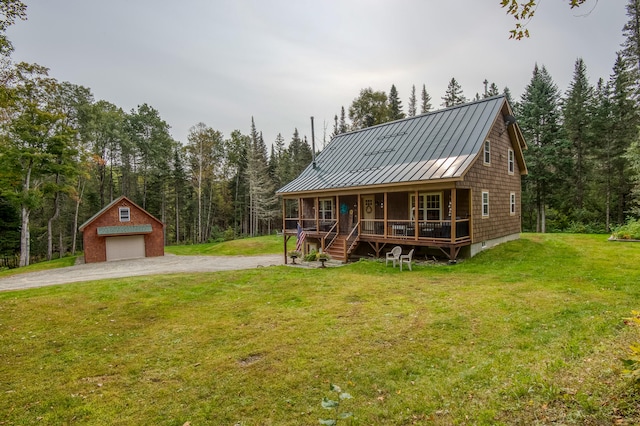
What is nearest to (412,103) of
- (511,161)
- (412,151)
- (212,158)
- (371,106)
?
(371,106)

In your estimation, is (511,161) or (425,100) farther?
(425,100)

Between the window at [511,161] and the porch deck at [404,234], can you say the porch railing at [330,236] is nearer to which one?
the porch deck at [404,234]

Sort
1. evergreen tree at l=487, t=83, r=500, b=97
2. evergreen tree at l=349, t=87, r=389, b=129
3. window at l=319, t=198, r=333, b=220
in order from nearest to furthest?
window at l=319, t=198, r=333, b=220
evergreen tree at l=487, t=83, r=500, b=97
evergreen tree at l=349, t=87, r=389, b=129

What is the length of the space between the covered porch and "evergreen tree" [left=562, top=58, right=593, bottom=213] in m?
22.4

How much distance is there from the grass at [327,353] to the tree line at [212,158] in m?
6.72

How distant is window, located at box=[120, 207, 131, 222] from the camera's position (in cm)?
2525

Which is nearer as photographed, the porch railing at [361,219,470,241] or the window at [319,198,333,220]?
the porch railing at [361,219,470,241]

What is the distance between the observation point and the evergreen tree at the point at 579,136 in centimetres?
2975

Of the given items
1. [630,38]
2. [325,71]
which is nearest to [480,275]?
[325,71]

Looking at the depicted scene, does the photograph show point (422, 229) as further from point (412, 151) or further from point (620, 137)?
point (620, 137)

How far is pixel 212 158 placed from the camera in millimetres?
41219

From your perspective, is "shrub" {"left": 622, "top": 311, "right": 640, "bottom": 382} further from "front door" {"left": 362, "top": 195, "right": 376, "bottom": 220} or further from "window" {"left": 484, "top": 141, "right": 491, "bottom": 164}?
"front door" {"left": 362, "top": 195, "right": 376, "bottom": 220}

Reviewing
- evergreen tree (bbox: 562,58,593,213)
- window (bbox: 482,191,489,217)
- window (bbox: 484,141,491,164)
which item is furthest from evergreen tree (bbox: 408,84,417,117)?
window (bbox: 482,191,489,217)

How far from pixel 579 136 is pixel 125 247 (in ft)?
136
